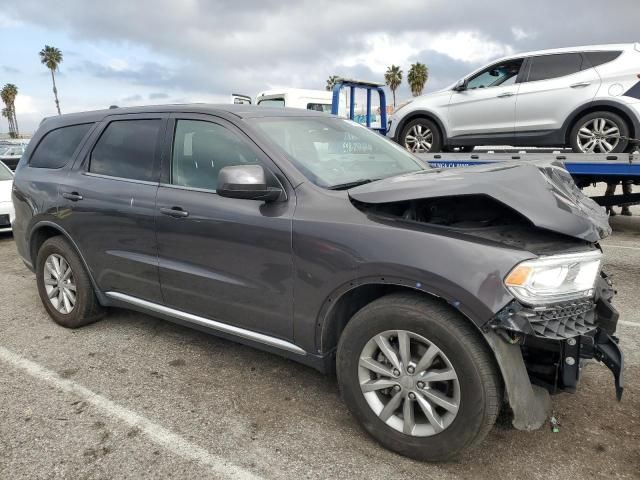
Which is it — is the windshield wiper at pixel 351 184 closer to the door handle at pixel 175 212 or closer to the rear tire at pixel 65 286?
the door handle at pixel 175 212

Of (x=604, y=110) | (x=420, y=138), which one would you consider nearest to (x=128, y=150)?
(x=420, y=138)

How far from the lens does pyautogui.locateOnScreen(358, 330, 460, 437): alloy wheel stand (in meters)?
2.32

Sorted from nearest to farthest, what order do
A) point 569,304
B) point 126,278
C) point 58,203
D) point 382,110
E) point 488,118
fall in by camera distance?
point 569,304
point 126,278
point 58,203
point 488,118
point 382,110

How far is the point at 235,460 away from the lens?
8.16ft

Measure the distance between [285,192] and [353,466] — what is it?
144cm

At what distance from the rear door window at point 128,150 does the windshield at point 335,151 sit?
87 cm

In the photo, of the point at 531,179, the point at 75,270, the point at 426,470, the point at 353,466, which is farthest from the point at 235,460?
the point at 75,270

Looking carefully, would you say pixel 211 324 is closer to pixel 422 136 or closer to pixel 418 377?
pixel 418 377

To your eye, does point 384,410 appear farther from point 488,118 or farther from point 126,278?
point 488,118

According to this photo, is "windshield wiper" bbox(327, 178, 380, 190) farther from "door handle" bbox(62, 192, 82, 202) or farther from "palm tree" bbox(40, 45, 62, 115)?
"palm tree" bbox(40, 45, 62, 115)

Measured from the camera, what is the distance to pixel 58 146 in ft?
14.0

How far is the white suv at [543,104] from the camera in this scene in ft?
20.7

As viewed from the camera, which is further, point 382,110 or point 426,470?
point 382,110

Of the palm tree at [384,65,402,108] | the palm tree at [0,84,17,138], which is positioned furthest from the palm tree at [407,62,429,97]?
the palm tree at [0,84,17,138]
